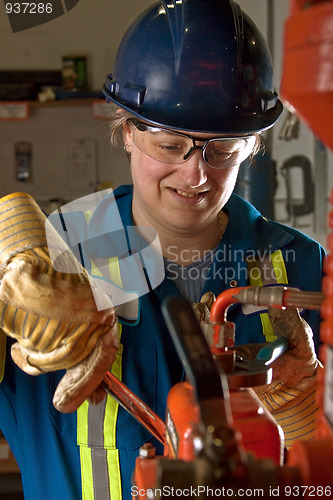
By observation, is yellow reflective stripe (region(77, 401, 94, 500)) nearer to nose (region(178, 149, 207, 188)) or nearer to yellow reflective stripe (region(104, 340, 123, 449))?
yellow reflective stripe (region(104, 340, 123, 449))

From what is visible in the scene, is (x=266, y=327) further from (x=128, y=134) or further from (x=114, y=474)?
(x=128, y=134)

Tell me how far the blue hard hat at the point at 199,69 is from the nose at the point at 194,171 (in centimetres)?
7

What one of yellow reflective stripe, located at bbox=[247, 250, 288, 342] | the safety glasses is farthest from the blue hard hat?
yellow reflective stripe, located at bbox=[247, 250, 288, 342]

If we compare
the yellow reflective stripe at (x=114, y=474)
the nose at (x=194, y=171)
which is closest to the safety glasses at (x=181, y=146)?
the nose at (x=194, y=171)

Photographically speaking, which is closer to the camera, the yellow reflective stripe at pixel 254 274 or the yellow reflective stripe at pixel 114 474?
the yellow reflective stripe at pixel 114 474

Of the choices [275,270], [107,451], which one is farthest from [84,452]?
[275,270]

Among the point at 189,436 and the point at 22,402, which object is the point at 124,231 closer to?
the point at 22,402

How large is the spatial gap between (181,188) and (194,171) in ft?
0.19

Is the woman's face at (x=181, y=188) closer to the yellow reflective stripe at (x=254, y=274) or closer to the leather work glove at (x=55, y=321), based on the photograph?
the yellow reflective stripe at (x=254, y=274)

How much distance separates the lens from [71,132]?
4090 millimetres

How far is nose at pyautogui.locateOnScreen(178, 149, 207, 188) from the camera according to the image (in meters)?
1.28

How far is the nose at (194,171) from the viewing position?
4.19 ft

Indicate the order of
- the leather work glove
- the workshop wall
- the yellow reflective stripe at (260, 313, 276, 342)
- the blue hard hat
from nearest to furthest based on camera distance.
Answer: the leather work glove → the blue hard hat → the yellow reflective stripe at (260, 313, 276, 342) → the workshop wall

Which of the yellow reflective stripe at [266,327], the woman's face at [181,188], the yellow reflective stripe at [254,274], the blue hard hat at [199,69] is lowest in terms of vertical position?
the yellow reflective stripe at [266,327]
